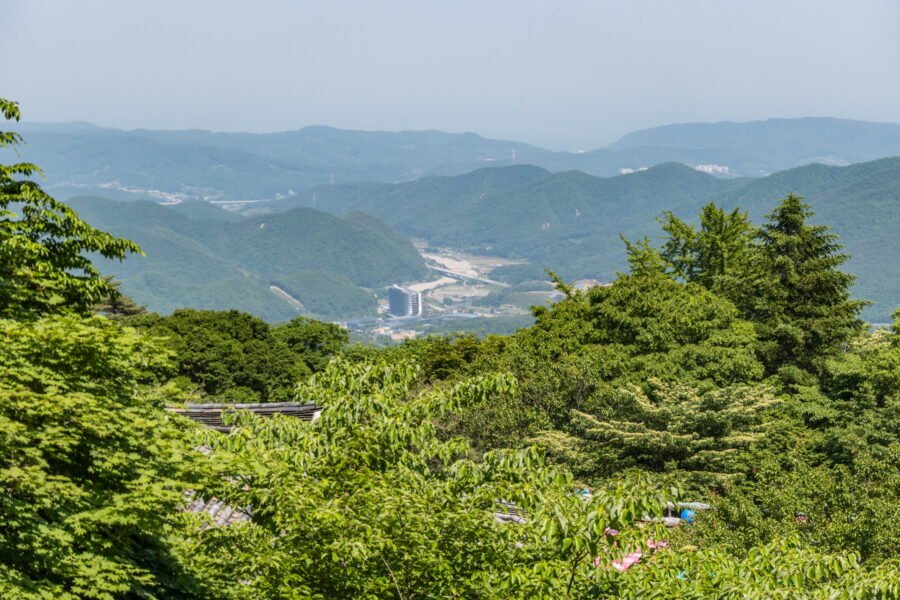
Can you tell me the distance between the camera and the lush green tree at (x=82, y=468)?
593 centimetres

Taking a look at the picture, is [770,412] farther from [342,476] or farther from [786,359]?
[342,476]

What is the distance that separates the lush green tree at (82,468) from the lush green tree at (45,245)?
2.75m

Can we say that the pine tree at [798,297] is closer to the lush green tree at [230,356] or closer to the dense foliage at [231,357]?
the dense foliage at [231,357]

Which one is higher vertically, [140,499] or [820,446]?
[140,499]

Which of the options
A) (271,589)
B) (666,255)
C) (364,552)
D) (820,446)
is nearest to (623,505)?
(364,552)

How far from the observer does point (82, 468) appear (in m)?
6.64

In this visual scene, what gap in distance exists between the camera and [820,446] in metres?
19.4

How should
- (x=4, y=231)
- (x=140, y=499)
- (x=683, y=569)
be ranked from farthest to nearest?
(x=4, y=231) → (x=683, y=569) → (x=140, y=499)

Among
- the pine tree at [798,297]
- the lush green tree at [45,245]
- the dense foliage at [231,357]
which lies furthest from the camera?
the dense foliage at [231,357]

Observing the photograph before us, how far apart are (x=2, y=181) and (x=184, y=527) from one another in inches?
237

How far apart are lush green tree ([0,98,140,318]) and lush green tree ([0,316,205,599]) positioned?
2.75 metres

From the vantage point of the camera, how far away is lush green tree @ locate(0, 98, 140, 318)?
9633 mm

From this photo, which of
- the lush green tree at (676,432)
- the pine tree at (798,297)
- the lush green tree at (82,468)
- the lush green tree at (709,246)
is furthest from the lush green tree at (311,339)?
the lush green tree at (82,468)

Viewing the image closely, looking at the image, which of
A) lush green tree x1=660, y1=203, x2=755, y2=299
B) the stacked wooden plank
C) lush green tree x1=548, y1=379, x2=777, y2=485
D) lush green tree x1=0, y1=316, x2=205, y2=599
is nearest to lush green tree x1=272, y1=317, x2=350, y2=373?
lush green tree x1=660, y1=203, x2=755, y2=299
